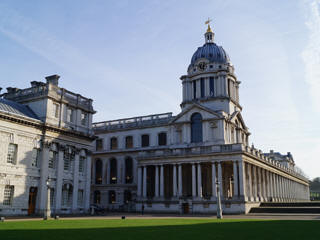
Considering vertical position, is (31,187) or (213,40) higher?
(213,40)

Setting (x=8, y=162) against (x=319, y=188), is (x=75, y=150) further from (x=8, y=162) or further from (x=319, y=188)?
(x=319, y=188)

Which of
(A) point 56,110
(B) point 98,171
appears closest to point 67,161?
(A) point 56,110

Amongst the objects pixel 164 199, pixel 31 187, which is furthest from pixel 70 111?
pixel 164 199

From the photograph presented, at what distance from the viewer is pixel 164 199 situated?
53.9 metres

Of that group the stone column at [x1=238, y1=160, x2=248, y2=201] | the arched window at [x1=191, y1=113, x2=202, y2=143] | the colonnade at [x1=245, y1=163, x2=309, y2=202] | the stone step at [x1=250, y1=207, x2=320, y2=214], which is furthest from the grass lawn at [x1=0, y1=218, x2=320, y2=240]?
the arched window at [x1=191, y1=113, x2=202, y2=143]

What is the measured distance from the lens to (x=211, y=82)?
217 ft

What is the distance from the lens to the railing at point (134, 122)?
67794 mm

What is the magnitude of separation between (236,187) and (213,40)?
34697 millimetres

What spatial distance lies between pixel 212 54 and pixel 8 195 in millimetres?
45148

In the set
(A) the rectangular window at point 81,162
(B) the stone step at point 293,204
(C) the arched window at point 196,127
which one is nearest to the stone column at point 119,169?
(C) the arched window at point 196,127

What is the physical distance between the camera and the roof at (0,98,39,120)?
137 ft

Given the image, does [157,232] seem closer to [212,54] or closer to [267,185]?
[267,185]

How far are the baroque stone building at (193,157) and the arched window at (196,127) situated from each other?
0.52 feet

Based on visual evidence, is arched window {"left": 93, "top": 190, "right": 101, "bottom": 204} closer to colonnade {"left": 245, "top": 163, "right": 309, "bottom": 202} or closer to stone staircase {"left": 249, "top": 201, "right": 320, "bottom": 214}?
colonnade {"left": 245, "top": 163, "right": 309, "bottom": 202}
